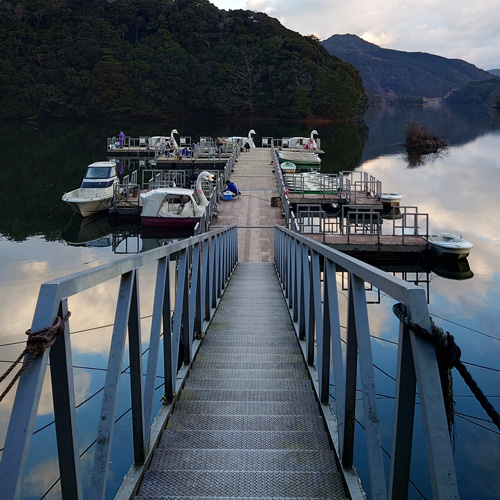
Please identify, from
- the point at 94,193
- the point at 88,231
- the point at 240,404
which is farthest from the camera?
the point at 94,193

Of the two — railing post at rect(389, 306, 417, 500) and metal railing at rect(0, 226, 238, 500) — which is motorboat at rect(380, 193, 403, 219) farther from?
railing post at rect(389, 306, 417, 500)

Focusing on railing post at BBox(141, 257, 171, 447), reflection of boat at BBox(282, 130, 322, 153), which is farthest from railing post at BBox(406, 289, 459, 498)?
reflection of boat at BBox(282, 130, 322, 153)

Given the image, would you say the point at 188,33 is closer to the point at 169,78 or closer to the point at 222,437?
the point at 169,78

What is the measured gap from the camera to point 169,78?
73.4 m

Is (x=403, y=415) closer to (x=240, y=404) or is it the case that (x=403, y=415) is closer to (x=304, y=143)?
(x=240, y=404)

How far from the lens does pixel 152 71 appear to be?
74500 mm

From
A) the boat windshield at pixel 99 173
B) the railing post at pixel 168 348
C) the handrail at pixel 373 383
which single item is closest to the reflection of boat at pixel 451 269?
the handrail at pixel 373 383

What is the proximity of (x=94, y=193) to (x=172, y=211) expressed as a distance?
392cm

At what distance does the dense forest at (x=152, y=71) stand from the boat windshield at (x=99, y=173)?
1983 inches

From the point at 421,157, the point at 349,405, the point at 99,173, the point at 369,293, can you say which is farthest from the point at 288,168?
the point at 349,405

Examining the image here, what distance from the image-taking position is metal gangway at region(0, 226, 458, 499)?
152cm

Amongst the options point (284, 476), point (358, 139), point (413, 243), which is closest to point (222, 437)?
point (284, 476)

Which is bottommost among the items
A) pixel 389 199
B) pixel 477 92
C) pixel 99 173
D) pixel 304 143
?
pixel 389 199

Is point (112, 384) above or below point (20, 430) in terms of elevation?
below
